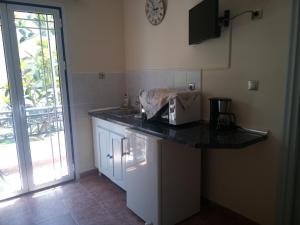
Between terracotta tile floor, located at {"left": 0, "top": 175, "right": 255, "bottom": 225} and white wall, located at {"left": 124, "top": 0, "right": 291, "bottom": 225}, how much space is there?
9.7 inches

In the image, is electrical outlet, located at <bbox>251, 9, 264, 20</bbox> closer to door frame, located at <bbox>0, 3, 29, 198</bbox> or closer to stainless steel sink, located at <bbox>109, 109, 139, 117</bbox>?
stainless steel sink, located at <bbox>109, 109, 139, 117</bbox>

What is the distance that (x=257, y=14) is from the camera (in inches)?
70.1

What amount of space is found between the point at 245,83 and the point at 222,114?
332 mm

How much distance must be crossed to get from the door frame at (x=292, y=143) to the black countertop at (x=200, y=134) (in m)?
0.20

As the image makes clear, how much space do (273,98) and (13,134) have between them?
2.76 m

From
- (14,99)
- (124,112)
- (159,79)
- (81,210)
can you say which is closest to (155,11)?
(159,79)

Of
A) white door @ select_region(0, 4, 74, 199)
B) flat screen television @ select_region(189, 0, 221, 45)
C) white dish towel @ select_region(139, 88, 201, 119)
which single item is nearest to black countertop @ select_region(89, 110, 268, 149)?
white dish towel @ select_region(139, 88, 201, 119)

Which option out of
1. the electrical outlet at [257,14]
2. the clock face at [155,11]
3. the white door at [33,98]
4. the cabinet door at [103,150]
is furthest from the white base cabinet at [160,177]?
the clock face at [155,11]

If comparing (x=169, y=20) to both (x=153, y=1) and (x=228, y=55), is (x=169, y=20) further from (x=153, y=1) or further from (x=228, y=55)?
(x=228, y=55)

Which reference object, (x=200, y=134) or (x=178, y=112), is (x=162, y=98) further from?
(x=200, y=134)

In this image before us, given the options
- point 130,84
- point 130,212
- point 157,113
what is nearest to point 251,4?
point 157,113

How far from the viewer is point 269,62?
1767 millimetres

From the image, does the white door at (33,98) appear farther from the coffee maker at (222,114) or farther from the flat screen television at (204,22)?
the coffee maker at (222,114)

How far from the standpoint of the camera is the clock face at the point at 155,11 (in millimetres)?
2618
